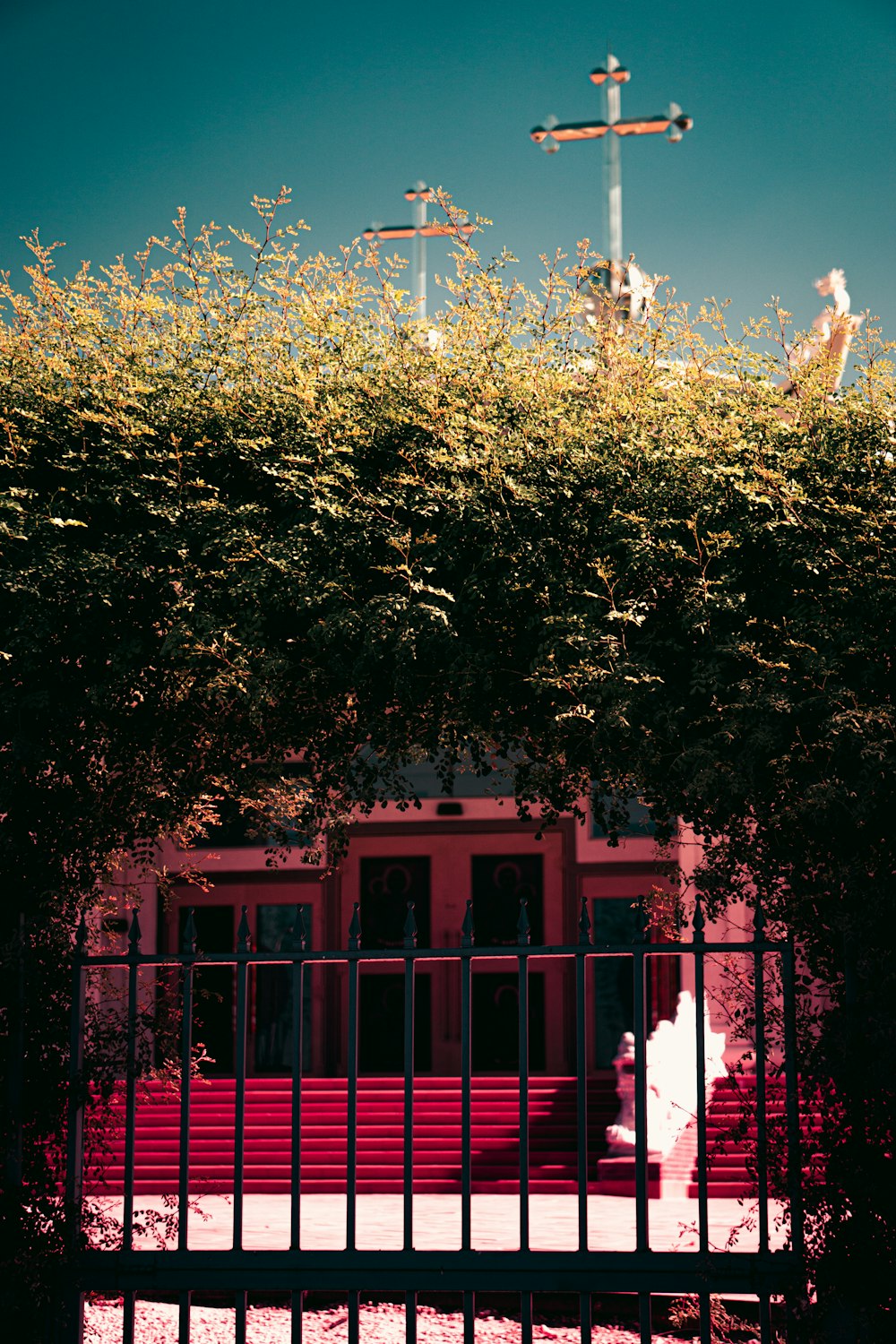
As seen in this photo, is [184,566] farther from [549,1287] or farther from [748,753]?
[549,1287]

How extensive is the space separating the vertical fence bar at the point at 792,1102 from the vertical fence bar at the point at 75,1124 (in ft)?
8.39

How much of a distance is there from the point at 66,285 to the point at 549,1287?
4.09m

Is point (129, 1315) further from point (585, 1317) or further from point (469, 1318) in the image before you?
point (585, 1317)

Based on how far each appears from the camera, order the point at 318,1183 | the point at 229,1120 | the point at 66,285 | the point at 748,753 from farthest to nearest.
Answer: the point at 229,1120, the point at 318,1183, the point at 66,285, the point at 748,753

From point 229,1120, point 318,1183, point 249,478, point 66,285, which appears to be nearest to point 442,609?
point 249,478

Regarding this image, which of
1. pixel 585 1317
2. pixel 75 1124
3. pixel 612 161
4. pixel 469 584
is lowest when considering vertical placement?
pixel 585 1317

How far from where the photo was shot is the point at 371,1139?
13367 mm

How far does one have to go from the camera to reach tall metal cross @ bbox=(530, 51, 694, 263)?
52.4 feet

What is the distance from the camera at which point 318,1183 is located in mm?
12758

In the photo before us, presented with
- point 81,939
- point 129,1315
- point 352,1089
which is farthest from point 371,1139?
point 352,1089

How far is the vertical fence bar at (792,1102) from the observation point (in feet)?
14.5

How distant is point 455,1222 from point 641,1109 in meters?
6.67

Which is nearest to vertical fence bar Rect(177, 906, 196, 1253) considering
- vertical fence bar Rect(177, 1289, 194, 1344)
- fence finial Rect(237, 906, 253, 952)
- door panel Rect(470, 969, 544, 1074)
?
vertical fence bar Rect(177, 1289, 194, 1344)

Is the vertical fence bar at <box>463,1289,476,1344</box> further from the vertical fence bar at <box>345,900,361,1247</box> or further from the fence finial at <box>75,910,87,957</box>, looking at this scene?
the fence finial at <box>75,910,87,957</box>
